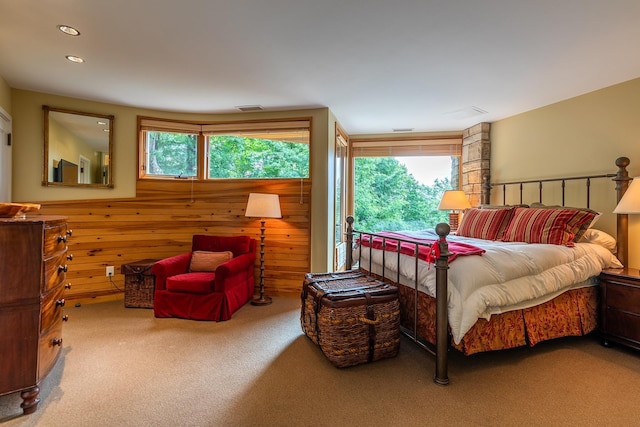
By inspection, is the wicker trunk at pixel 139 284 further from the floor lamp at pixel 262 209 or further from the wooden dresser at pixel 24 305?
the wooden dresser at pixel 24 305

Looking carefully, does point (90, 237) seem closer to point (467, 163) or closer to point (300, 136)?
point (300, 136)

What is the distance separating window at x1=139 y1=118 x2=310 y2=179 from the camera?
160 inches

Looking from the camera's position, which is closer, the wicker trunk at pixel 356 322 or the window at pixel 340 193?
the wicker trunk at pixel 356 322

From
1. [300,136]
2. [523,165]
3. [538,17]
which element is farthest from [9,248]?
[523,165]

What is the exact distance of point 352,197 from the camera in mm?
5168

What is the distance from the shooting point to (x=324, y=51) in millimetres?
2496

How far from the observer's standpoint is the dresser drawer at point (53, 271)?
5.90ft

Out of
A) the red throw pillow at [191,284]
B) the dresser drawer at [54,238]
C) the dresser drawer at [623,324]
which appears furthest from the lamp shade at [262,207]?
the dresser drawer at [623,324]

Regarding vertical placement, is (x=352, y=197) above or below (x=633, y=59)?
below

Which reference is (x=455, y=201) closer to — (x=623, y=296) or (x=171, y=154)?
(x=623, y=296)

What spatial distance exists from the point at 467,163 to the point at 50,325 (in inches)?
197

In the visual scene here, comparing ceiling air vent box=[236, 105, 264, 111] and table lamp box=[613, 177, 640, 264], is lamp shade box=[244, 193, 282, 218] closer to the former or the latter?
ceiling air vent box=[236, 105, 264, 111]

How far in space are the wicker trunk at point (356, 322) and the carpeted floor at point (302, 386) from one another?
109 mm

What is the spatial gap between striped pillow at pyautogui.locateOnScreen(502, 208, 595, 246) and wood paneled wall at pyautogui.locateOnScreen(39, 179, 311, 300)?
89.4 inches
